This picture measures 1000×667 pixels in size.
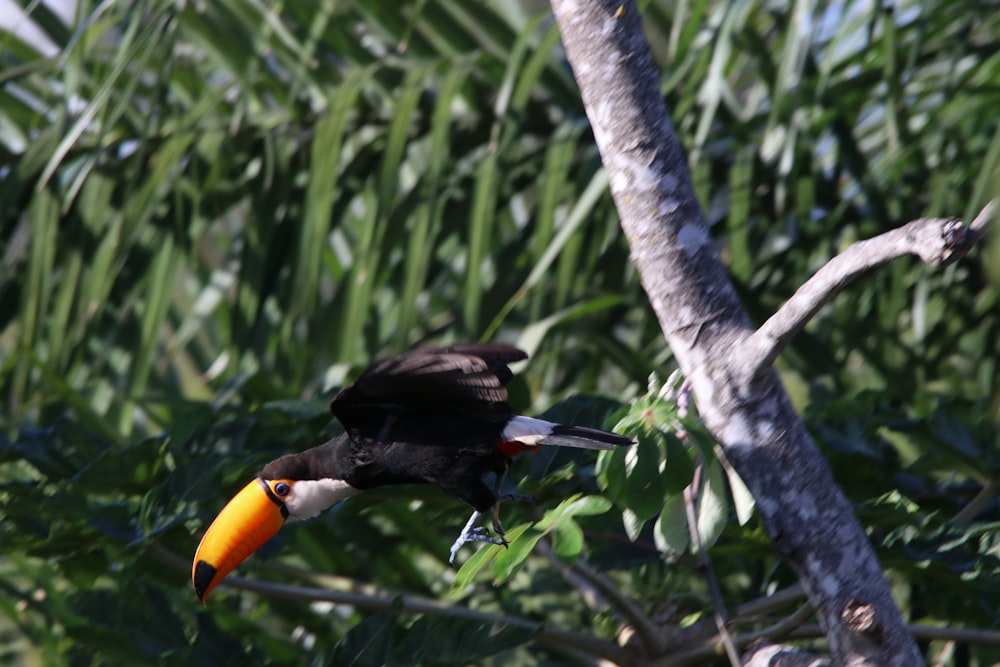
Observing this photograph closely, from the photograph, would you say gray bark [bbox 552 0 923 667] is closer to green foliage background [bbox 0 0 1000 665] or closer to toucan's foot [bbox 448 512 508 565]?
toucan's foot [bbox 448 512 508 565]

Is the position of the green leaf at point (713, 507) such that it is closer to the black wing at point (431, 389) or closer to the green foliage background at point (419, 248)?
the black wing at point (431, 389)

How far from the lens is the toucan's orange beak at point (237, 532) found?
136cm

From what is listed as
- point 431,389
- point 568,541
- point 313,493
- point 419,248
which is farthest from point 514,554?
point 419,248

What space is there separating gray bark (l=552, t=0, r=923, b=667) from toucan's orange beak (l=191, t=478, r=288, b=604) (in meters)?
0.55

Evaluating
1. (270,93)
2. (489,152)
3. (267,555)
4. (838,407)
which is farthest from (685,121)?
(267,555)

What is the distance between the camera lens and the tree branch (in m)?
0.99

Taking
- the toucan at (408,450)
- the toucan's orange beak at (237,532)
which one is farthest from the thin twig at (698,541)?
the toucan's orange beak at (237,532)

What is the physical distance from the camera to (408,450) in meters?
1.33

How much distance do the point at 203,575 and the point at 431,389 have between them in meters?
0.39

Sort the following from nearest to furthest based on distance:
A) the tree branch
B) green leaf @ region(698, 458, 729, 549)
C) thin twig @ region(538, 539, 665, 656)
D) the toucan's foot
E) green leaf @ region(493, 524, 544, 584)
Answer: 1. the tree branch
2. green leaf @ region(493, 524, 544, 584)
3. green leaf @ region(698, 458, 729, 549)
4. the toucan's foot
5. thin twig @ region(538, 539, 665, 656)

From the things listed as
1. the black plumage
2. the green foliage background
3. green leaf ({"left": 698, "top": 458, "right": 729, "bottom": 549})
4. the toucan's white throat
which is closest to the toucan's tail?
the black plumage

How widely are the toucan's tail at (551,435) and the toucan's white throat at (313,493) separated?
22 cm

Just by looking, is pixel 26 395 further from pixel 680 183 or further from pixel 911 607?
pixel 911 607

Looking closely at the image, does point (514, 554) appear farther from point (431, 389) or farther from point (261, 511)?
point (261, 511)
